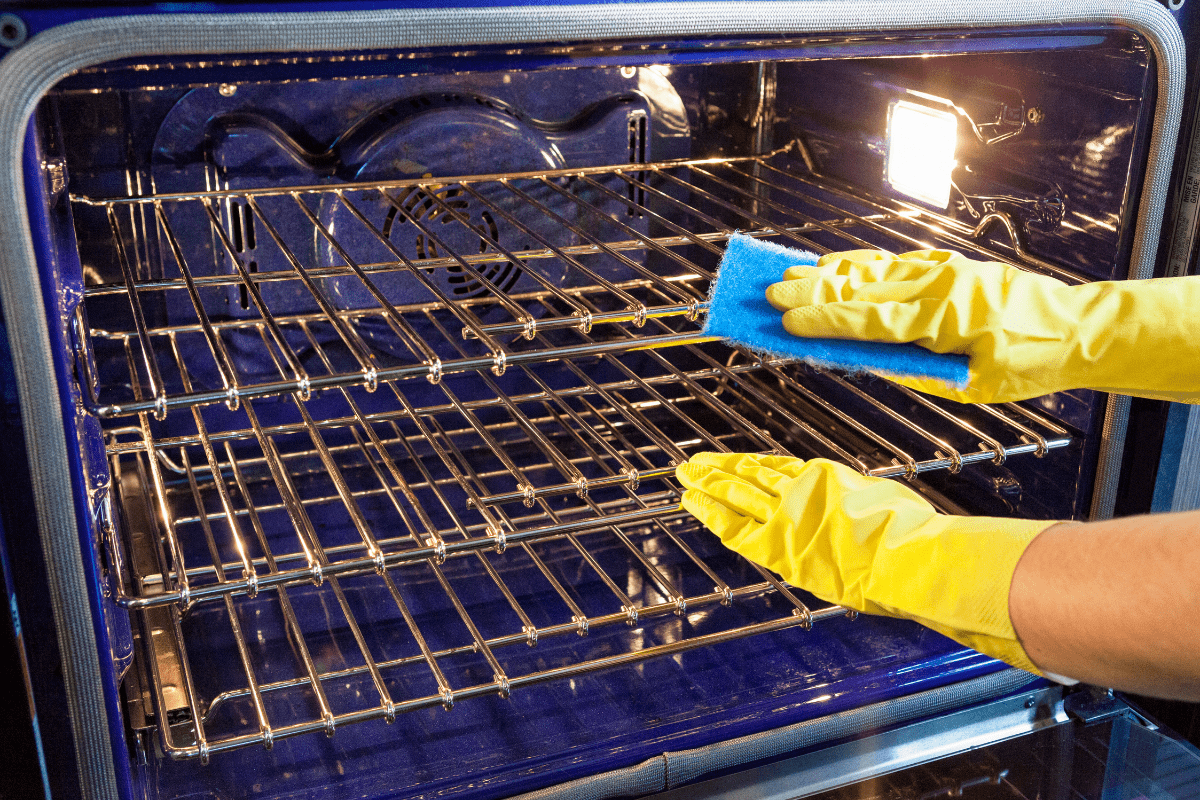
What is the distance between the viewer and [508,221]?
1.55m

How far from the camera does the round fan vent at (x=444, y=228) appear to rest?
1504mm

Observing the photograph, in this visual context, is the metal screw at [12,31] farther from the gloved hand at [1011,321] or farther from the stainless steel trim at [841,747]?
the stainless steel trim at [841,747]

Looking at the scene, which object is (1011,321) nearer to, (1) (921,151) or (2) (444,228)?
(1) (921,151)

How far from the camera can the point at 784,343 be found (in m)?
0.96

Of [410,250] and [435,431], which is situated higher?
[410,250]

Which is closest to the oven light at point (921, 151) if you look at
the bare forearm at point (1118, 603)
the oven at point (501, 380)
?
the oven at point (501, 380)

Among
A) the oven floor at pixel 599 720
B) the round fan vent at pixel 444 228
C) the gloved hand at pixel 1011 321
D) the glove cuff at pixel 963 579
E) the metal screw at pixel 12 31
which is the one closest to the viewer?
the metal screw at pixel 12 31

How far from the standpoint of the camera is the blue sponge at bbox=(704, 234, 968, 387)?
0.96 m

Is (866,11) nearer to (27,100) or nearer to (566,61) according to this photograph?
(566,61)

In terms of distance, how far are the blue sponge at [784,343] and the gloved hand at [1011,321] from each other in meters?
0.01

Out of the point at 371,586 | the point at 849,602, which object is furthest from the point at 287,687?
the point at 849,602

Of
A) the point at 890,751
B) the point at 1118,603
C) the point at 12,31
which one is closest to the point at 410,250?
the point at 12,31

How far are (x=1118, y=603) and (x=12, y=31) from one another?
857 mm

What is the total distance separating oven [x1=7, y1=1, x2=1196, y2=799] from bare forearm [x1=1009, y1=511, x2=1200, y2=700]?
44 centimetres
